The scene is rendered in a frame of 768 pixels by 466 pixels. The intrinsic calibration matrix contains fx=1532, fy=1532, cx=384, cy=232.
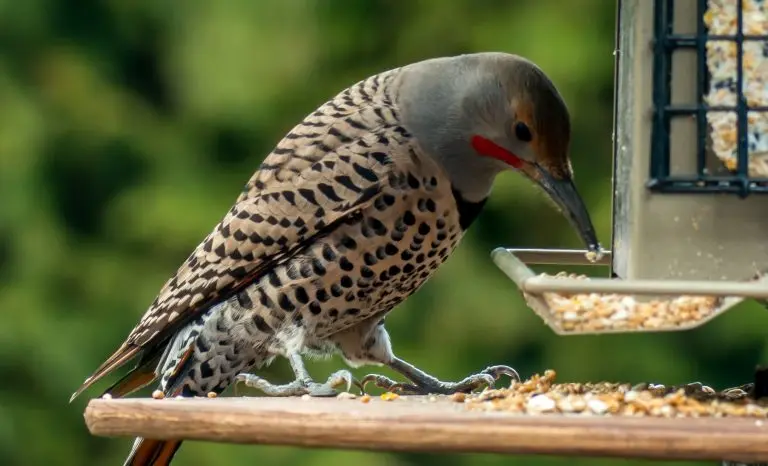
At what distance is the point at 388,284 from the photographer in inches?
133

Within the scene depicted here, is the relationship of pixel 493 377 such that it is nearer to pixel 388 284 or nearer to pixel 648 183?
pixel 388 284

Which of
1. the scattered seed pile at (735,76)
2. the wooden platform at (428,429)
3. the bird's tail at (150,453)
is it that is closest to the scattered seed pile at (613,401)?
the wooden platform at (428,429)

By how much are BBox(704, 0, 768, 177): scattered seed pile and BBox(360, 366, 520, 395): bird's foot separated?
83cm

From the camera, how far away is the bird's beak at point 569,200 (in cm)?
295

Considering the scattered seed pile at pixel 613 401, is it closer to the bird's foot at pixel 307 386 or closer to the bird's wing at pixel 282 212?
the bird's foot at pixel 307 386

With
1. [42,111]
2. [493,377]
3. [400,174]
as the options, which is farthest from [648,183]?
[42,111]

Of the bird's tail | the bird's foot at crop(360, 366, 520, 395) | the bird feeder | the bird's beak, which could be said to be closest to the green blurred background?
the bird's foot at crop(360, 366, 520, 395)

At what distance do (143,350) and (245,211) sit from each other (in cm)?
41

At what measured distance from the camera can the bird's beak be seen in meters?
2.95

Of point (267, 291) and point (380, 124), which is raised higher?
point (380, 124)

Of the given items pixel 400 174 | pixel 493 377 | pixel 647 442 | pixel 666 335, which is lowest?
pixel 666 335

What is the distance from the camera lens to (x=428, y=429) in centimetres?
233

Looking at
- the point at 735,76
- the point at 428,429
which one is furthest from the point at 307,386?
the point at 735,76

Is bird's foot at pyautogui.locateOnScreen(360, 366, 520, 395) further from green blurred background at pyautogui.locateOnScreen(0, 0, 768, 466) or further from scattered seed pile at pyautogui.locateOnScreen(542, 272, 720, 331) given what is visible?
green blurred background at pyautogui.locateOnScreen(0, 0, 768, 466)
